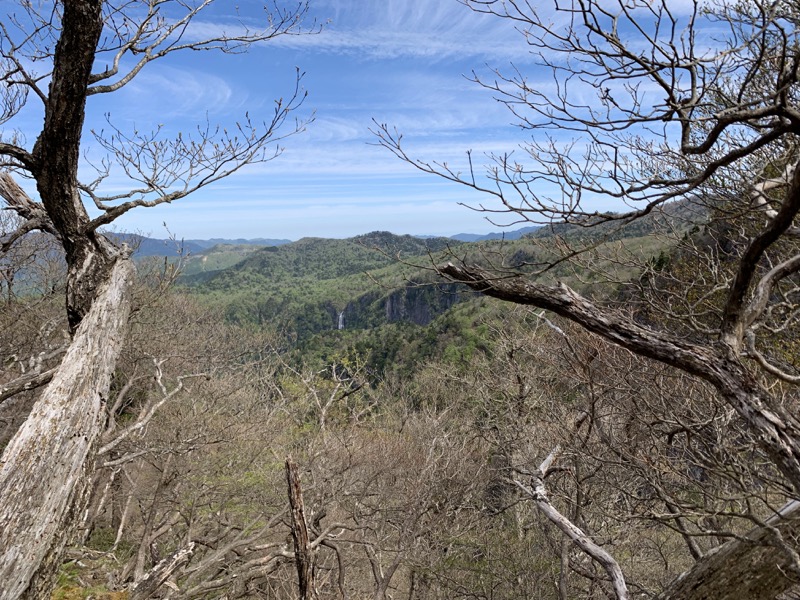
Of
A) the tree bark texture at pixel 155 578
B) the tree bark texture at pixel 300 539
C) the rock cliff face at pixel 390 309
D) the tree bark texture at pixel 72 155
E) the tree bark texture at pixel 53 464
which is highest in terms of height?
the tree bark texture at pixel 72 155

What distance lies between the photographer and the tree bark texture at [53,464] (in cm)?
207

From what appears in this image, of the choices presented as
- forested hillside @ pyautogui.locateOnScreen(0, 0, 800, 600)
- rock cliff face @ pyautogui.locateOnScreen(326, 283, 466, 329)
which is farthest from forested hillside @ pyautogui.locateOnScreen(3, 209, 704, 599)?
rock cliff face @ pyautogui.locateOnScreen(326, 283, 466, 329)

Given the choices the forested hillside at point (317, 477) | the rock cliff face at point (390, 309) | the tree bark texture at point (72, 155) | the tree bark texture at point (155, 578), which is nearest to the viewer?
the tree bark texture at point (72, 155)

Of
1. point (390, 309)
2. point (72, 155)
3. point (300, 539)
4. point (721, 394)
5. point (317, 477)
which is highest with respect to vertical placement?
point (72, 155)

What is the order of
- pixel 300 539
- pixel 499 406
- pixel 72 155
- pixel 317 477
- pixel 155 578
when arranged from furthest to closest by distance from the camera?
pixel 499 406
pixel 317 477
pixel 155 578
pixel 300 539
pixel 72 155

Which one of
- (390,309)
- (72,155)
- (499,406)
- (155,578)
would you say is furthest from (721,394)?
(390,309)

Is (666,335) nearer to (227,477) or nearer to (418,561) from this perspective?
(418,561)

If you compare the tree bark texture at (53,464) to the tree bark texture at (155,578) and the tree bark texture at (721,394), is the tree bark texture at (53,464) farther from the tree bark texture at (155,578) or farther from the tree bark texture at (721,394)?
the tree bark texture at (721,394)

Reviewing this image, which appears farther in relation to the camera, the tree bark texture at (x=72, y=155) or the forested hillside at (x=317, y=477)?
the forested hillside at (x=317, y=477)

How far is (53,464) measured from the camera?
2.25 metres

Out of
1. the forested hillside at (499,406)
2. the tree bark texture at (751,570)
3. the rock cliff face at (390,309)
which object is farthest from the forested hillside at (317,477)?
the rock cliff face at (390,309)

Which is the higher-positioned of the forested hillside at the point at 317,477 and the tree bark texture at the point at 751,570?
the tree bark texture at the point at 751,570

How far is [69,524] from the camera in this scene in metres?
2.34

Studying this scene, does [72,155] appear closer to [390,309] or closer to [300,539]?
[300,539]
